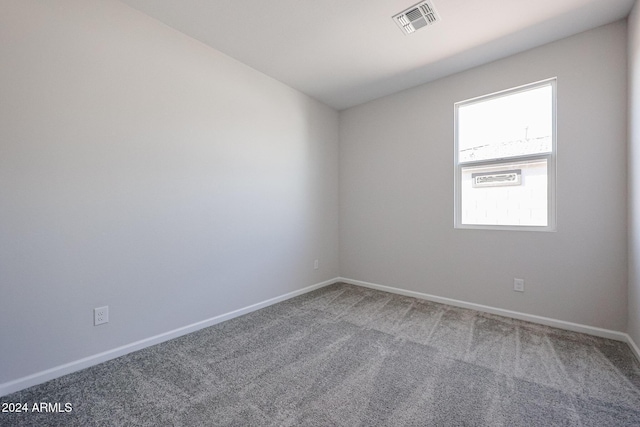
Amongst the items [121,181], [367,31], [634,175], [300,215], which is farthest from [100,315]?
[634,175]

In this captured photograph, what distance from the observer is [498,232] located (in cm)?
284

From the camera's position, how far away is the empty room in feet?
5.40

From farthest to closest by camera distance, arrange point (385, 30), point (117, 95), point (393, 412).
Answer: point (385, 30), point (117, 95), point (393, 412)

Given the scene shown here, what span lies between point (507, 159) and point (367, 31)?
1948 millimetres

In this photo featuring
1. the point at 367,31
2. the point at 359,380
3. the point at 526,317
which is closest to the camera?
the point at 359,380

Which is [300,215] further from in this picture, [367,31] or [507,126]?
[507,126]

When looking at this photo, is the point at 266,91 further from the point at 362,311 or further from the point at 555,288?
the point at 555,288

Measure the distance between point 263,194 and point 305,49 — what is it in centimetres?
160

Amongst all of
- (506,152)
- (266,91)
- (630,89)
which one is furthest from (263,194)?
(630,89)

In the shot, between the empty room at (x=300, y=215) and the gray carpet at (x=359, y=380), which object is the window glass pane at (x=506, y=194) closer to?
the empty room at (x=300, y=215)

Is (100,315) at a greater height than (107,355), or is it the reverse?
(100,315)

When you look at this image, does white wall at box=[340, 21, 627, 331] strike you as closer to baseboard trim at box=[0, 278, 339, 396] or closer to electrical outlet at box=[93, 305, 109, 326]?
baseboard trim at box=[0, 278, 339, 396]

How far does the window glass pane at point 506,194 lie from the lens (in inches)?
104

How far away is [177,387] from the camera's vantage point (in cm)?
169
